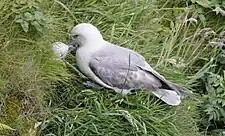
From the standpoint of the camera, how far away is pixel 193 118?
3289mm

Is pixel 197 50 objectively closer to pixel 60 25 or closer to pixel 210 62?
pixel 210 62

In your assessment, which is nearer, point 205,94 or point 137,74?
point 137,74

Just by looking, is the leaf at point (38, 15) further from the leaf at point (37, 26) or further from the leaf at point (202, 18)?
the leaf at point (202, 18)

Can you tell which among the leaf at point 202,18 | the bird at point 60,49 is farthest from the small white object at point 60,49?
the leaf at point 202,18

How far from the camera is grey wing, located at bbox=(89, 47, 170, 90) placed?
298 cm

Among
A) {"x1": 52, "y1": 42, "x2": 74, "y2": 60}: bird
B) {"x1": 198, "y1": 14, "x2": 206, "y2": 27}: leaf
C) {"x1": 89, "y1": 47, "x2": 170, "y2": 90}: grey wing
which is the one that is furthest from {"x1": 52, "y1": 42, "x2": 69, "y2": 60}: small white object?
{"x1": 198, "y1": 14, "x2": 206, "y2": 27}: leaf

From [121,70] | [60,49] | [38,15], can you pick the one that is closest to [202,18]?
[121,70]

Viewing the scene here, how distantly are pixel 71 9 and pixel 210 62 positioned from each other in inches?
35.5

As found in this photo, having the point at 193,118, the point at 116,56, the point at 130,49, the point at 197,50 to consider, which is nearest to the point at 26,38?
the point at 116,56

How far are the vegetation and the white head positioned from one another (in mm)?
85

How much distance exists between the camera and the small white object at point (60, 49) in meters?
2.98

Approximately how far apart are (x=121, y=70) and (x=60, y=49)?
315mm

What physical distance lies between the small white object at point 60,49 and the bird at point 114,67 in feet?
0.20

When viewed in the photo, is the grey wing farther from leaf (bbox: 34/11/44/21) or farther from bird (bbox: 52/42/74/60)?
leaf (bbox: 34/11/44/21)
